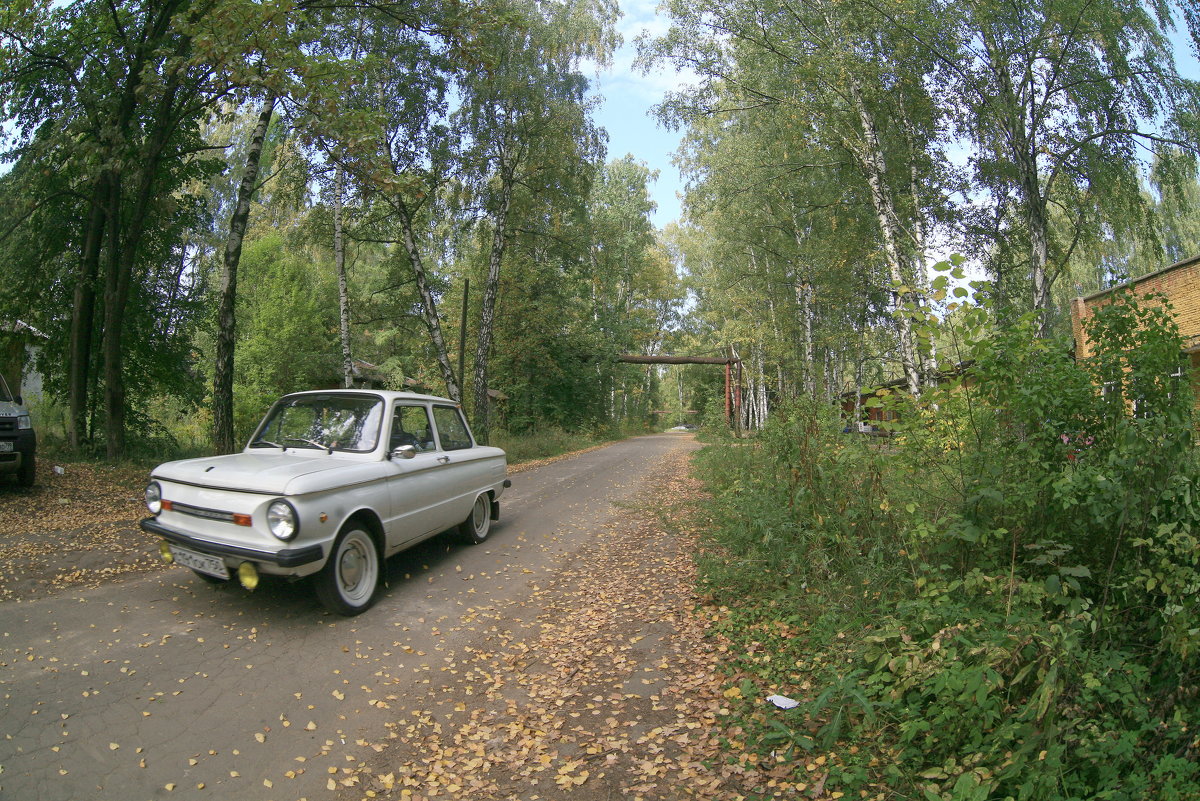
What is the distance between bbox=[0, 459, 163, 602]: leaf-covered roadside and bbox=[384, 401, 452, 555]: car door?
2.39m

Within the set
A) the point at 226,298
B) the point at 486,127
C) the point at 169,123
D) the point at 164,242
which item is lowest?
the point at 226,298

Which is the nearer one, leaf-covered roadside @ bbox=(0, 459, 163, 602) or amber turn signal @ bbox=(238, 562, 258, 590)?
amber turn signal @ bbox=(238, 562, 258, 590)

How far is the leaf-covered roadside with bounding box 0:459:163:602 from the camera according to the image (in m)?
5.32

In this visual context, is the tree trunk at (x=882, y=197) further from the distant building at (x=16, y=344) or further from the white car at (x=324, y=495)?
the distant building at (x=16, y=344)

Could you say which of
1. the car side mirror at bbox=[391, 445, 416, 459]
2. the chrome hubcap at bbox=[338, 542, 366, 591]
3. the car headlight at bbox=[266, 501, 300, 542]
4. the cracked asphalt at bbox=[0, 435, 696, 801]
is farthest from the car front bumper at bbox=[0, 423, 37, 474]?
the car headlight at bbox=[266, 501, 300, 542]

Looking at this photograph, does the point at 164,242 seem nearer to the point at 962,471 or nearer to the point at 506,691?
the point at 506,691

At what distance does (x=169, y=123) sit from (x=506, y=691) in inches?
444

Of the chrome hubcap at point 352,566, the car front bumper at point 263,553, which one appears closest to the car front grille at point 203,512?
the car front bumper at point 263,553

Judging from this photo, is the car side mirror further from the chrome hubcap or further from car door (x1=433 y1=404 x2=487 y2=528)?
the chrome hubcap

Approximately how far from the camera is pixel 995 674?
8.89 feet

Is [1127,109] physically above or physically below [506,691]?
above

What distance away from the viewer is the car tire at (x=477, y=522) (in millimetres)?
7070

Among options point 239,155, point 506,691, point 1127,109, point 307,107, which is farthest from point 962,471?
point 239,155

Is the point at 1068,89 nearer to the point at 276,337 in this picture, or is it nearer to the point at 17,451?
the point at 17,451
